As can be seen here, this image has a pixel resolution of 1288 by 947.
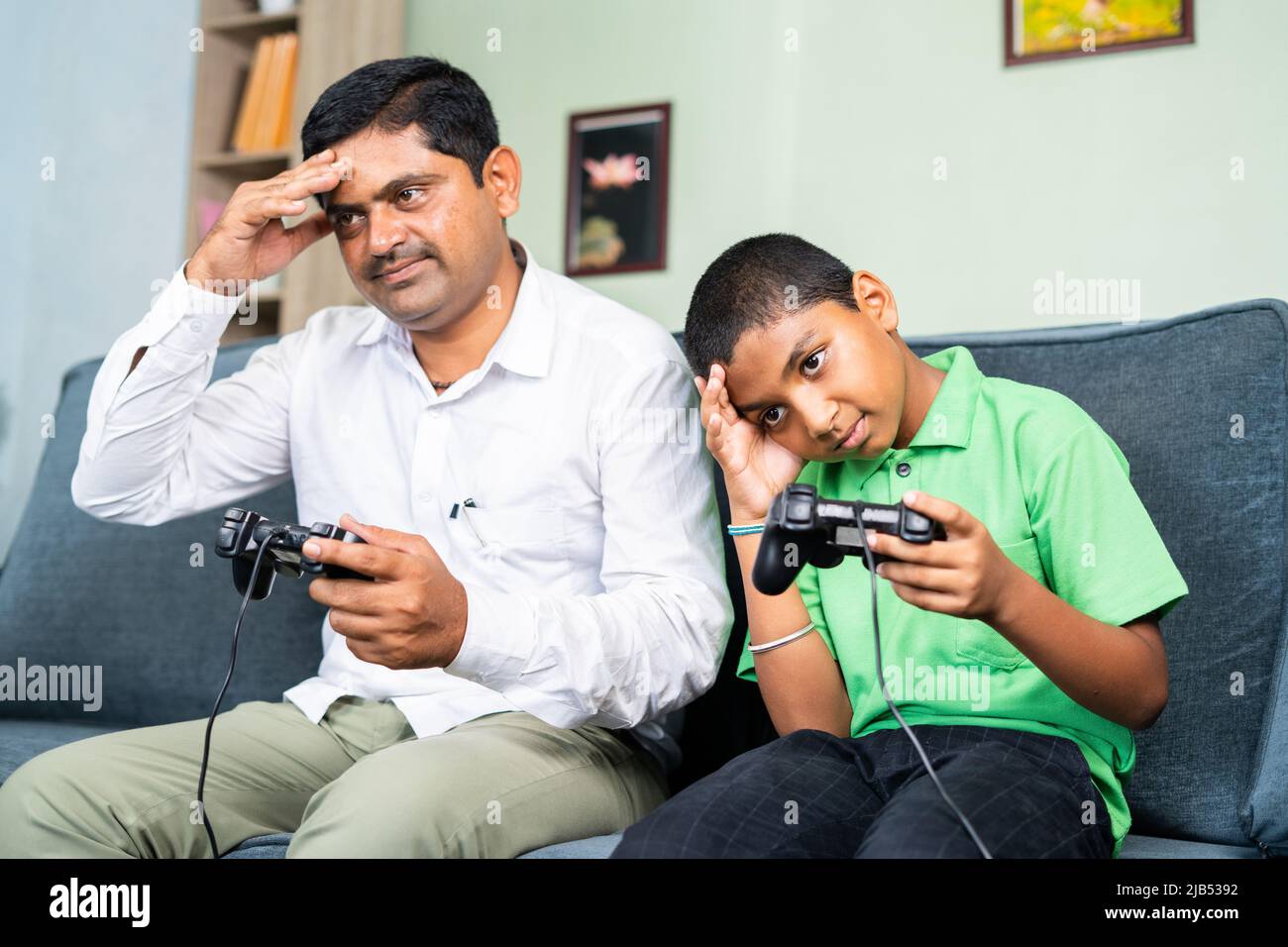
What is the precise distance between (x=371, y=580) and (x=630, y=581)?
1.13 ft

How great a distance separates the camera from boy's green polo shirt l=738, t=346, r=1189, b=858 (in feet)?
3.44

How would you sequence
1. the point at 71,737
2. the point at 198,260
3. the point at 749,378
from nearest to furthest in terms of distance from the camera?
the point at 749,378 < the point at 198,260 < the point at 71,737

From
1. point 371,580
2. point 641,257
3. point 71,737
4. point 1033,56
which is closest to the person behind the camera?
point 371,580

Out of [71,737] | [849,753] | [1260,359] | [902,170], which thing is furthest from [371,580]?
[902,170]

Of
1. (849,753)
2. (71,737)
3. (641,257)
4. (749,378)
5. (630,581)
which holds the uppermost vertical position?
(641,257)

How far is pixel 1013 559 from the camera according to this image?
1.10 m

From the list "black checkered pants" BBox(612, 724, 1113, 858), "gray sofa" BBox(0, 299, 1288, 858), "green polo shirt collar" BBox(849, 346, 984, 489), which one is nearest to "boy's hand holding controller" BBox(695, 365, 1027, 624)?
"black checkered pants" BBox(612, 724, 1113, 858)

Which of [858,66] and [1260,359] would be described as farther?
[858,66]

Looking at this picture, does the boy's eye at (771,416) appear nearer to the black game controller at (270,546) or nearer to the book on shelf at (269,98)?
the black game controller at (270,546)

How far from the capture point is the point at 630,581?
49.8 inches

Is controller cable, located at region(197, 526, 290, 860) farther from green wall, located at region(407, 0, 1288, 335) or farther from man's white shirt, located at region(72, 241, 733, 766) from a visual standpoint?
green wall, located at region(407, 0, 1288, 335)

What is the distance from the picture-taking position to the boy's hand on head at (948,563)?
0.87 meters

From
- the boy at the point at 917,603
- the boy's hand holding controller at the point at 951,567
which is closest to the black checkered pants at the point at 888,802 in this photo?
the boy at the point at 917,603

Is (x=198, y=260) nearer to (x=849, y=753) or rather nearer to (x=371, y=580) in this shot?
(x=371, y=580)
